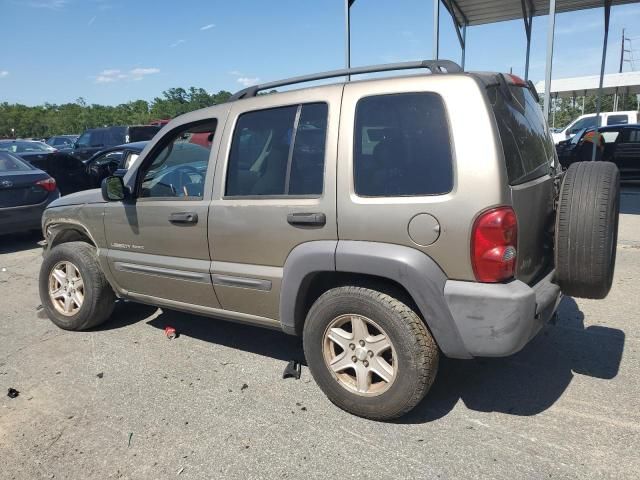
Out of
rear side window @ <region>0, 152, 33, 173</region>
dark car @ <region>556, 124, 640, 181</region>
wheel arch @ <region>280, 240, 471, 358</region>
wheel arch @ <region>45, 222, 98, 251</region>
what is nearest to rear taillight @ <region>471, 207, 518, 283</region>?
wheel arch @ <region>280, 240, 471, 358</region>

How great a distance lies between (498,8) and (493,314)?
1225 centimetres

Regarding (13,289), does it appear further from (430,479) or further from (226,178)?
(430,479)

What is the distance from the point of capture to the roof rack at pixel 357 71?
9.12 ft

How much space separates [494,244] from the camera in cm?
241

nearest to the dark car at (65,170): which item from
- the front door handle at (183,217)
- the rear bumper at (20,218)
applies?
the rear bumper at (20,218)

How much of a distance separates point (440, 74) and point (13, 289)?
18.1 ft

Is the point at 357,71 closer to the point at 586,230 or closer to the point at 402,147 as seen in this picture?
the point at 402,147

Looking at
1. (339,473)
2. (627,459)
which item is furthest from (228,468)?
(627,459)

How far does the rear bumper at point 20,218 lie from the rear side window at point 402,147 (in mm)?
6969

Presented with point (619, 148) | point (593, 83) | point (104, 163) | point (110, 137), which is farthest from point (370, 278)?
point (593, 83)

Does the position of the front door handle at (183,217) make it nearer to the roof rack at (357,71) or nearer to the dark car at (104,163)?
the roof rack at (357,71)

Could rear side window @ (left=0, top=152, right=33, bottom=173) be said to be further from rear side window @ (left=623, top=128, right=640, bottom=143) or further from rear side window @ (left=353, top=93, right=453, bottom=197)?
rear side window @ (left=623, top=128, right=640, bottom=143)

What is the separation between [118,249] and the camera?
13.0 ft

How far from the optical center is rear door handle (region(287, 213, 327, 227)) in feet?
9.27
